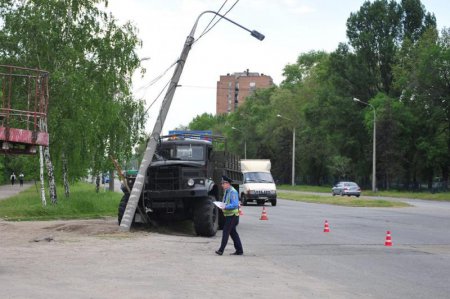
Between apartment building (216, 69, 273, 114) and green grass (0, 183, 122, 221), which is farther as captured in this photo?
apartment building (216, 69, 273, 114)

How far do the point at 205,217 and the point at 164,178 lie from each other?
1.73 m

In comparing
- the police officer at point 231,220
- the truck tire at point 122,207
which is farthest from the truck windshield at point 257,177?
the police officer at point 231,220

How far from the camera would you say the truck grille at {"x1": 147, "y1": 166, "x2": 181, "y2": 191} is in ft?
60.4

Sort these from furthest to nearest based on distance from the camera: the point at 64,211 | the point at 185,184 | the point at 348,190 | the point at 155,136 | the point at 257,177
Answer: the point at 348,190 → the point at 257,177 → the point at 64,211 → the point at 155,136 → the point at 185,184

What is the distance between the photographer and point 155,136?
A: 19250mm

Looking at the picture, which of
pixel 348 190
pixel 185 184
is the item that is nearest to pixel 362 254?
pixel 185 184

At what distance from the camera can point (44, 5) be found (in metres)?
26.9

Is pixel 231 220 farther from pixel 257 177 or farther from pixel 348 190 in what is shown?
pixel 348 190

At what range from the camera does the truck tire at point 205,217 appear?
17.9 meters

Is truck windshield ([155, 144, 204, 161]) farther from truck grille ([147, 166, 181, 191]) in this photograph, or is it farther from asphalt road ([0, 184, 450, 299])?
asphalt road ([0, 184, 450, 299])

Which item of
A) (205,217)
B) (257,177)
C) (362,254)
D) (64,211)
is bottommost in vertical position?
(362,254)

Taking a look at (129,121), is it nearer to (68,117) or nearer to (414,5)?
(68,117)

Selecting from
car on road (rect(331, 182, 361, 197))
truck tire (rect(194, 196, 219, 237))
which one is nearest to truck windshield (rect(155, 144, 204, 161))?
truck tire (rect(194, 196, 219, 237))

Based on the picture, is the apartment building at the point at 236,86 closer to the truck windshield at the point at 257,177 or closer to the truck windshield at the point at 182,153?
the truck windshield at the point at 257,177
